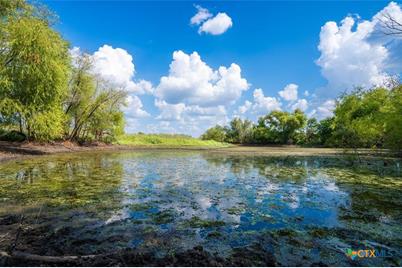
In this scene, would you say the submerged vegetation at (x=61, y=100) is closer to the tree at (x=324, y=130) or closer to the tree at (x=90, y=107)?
the tree at (x=90, y=107)

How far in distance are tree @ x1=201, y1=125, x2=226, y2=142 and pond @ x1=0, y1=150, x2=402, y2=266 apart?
8846cm

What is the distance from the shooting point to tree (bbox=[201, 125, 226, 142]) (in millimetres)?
101713

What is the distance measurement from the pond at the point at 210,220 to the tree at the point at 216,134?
88461 mm

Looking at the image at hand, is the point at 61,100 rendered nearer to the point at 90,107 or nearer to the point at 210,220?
the point at 90,107

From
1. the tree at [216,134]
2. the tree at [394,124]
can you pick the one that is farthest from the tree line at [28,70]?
the tree at [216,134]

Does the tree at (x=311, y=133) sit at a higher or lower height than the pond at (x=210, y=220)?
higher

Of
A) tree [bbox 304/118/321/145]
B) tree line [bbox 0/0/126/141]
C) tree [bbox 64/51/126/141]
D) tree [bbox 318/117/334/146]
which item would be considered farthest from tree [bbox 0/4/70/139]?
tree [bbox 304/118/321/145]

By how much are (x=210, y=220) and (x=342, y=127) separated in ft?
118

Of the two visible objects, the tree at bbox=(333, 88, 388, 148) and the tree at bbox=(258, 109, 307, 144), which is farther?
the tree at bbox=(258, 109, 307, 144)

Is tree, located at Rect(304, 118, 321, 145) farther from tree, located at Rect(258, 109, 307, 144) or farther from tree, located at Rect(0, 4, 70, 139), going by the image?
tree, located at Rect(0, 4, 70, 139)

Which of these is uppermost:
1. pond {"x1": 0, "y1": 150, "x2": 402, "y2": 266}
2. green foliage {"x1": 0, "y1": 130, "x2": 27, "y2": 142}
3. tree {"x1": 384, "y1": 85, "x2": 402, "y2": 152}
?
tree {"x1": 384, "y1": 85, "x2": 402, "y2": 152}

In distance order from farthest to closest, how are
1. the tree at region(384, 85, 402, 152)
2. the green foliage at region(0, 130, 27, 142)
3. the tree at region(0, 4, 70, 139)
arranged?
1. the green foliage at region(0, 130, 27, 142)
2. the tree at region(384, 85, 402, 152)
3. the tree at region(0, 4, 70, 139)

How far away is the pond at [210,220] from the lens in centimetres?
537

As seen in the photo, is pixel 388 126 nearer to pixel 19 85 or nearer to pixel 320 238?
pixel 320 238
